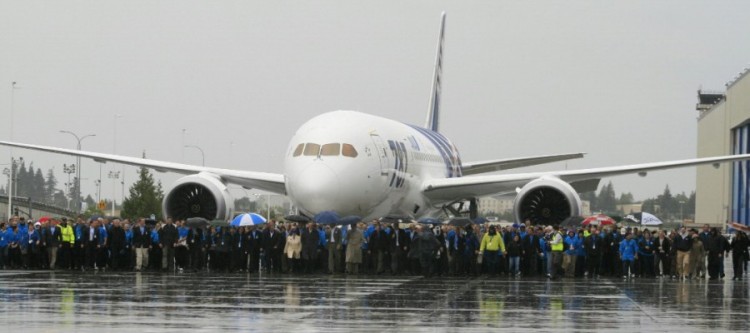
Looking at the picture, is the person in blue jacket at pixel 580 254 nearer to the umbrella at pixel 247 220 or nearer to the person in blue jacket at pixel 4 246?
the umbrella at pixel 247 220

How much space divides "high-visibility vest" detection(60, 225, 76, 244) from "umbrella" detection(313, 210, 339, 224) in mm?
6500

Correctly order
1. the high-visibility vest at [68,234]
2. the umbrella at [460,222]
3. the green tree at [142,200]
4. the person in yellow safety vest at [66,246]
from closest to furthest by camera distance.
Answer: the umbrella at [460,222], the high-visibility vest at [68,234], the person in yellow safety vest at [66,246], the green tree at [142,200]

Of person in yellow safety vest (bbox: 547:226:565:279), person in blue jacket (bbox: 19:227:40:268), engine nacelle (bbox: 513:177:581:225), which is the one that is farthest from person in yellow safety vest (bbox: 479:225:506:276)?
person in blue jacket (bbox: 19:227:40:268)

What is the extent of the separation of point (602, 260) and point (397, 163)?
7679mm

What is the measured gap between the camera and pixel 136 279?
2947 cm

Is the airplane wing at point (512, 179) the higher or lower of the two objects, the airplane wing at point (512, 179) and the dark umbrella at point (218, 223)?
the higher

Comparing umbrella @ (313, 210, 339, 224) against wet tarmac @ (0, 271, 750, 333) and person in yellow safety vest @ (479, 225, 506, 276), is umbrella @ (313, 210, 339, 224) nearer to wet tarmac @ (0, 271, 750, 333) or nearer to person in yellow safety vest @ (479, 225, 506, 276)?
wet tarmac @ (0, 271, 750, 333)

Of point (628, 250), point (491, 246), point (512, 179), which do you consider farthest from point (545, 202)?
point (491, 246)

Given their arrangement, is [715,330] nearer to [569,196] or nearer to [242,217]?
[569,196]

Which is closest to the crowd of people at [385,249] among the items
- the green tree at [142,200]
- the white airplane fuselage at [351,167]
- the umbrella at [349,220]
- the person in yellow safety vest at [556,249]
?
the person in yellow safety vest at [556,249]

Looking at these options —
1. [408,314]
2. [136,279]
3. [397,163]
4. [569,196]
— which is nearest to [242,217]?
[397,163]

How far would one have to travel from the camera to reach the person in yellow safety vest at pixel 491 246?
1320 inches

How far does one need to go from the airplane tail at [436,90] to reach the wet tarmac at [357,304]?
29.0 meters

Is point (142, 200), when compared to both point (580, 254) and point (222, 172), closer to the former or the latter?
point (222, 172)
